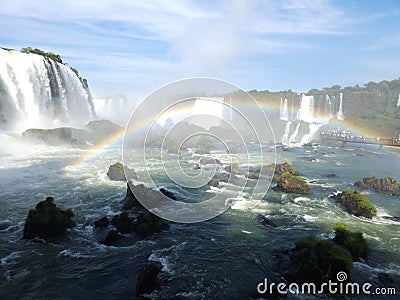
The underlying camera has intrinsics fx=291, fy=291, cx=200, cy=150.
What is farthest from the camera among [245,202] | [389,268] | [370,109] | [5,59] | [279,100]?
[370,109]

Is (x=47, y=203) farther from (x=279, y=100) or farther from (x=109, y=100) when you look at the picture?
(x=279, y=100)

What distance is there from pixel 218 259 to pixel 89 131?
37.1 m

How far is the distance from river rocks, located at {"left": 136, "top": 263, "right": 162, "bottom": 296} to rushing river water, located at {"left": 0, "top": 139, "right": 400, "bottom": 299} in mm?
235

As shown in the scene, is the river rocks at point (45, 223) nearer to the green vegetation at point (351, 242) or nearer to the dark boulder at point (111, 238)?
the dark boulder at point (111, 238)

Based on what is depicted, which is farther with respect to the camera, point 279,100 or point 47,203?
point 279,100

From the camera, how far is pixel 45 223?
11.6 m

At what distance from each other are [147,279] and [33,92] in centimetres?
3203

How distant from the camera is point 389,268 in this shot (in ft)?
33.0

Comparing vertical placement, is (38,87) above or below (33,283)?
above

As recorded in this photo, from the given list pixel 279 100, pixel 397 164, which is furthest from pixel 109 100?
pixel 397 164

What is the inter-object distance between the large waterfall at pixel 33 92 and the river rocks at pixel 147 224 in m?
26.8

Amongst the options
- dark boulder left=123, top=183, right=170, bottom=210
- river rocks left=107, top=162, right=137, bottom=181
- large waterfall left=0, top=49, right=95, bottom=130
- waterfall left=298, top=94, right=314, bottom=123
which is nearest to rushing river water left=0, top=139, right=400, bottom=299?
dark boulder left=123, top=183, right=170, bottom=210

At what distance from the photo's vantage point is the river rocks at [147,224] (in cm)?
1194

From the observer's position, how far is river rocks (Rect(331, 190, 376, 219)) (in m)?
15.3
